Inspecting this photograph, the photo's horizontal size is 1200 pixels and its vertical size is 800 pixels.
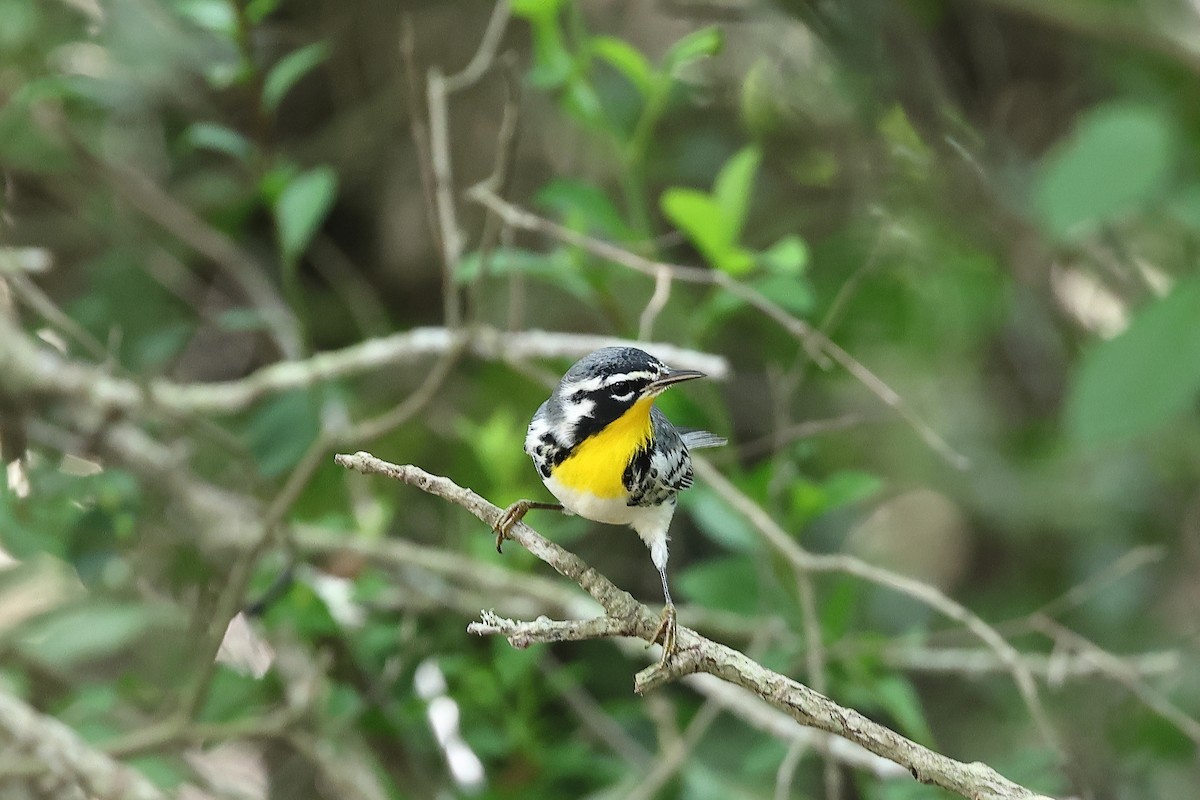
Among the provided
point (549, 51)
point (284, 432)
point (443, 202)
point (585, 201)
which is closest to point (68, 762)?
point (284, 432)

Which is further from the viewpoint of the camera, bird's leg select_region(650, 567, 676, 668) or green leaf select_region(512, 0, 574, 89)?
green leaf select_region(512, 0, 574, 89)

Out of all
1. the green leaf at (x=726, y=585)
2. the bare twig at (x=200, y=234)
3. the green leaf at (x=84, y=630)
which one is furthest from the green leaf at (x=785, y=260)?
the green leaf at (x=84, y=630)

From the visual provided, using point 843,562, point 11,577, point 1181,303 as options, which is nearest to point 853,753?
point 843,562

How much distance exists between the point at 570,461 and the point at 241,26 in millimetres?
884

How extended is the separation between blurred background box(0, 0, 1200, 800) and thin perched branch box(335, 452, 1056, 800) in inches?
18.2

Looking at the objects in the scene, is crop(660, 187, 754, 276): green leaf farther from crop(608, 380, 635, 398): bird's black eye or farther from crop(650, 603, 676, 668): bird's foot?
crop(650, 603, 676, 668): bird's foot

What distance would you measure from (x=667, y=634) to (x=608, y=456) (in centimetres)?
17

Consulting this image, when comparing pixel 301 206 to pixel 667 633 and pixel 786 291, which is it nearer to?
pixel 786 291

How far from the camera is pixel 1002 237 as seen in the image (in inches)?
87.7

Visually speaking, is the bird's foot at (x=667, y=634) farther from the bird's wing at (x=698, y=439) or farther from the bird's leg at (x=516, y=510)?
the bird's wing at (x=698, y=439)

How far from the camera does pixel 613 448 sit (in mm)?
881

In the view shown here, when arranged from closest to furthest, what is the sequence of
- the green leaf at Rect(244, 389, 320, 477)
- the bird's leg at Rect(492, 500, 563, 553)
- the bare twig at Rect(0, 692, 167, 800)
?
the bird's leg at Rect(492, 500, 563, 553) → the bare twig at Rect(0, 692, 167, 800) → the green leaf at Rect(244, 389, 320, 477)

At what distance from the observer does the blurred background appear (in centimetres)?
142

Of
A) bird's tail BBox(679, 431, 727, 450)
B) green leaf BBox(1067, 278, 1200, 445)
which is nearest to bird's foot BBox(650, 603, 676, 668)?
bird's tail BBox(679, 431, 727, 450)
